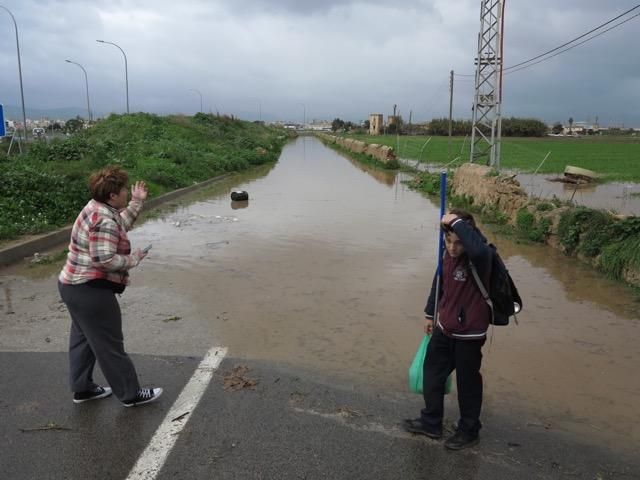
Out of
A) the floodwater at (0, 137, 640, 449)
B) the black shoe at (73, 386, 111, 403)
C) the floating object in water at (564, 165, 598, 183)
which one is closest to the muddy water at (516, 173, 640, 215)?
the floating object in water at (564, 165, 598, 183)

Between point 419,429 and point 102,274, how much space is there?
7.59 ft

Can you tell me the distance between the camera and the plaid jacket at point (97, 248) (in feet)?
10.8

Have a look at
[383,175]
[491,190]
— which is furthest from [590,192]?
[383,175]

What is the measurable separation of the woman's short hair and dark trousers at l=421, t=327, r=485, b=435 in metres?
2.28

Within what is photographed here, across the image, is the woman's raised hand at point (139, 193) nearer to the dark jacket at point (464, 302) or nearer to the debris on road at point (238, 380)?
the debris on road at point (238, 380)

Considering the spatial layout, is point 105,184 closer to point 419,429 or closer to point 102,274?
point 102,274

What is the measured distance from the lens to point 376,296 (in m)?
6.70

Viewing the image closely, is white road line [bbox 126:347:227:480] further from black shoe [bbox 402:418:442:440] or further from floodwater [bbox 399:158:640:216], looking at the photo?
floodwater [bbox 399:158:640:216]

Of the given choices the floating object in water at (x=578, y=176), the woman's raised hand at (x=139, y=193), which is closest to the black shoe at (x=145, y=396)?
the woman's raised hand at (x=139, y=193)

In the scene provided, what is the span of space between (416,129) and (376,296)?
99.3 meters

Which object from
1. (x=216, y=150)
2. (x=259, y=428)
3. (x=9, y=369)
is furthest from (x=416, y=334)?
(x=216, y=150)

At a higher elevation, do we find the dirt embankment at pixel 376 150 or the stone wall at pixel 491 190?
the dirt embankment at pixel 376 150

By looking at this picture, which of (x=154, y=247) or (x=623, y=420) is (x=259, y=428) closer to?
(x=623, y=420)

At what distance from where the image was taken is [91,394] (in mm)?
3809
